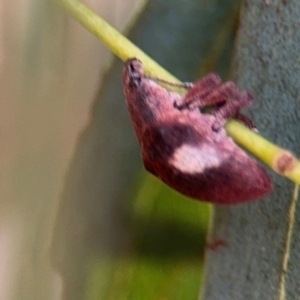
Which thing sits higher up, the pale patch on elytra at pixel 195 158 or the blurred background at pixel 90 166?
the blurred background at pixel 90 166

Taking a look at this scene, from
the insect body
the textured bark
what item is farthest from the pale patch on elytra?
the textured bark

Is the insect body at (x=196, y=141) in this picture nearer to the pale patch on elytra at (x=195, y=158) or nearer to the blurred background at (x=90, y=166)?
the pale patch on elytra at (x=195, y=158)

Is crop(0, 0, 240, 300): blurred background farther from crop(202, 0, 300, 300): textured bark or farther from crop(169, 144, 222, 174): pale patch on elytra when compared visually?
crop(169, 144, 222, 174): pale patch on elytra

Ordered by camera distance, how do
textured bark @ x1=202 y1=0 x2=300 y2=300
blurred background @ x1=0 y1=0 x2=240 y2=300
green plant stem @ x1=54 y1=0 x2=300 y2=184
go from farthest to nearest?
blurred background @ x1=0 y1=0 x2=240 y2=300 < textured bark @ x1=202 y1=0 x2=300 y2=300 < green plant stem @ x1=54 y1=0 x2=300 y2=184

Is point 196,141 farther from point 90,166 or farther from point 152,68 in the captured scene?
point 90,166

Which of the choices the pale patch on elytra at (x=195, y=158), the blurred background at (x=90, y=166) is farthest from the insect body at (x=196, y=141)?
the blurred background at (x=90, y=166)

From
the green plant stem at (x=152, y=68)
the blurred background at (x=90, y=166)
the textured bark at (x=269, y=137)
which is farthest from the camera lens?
the blurred background at (x=90, y=166)

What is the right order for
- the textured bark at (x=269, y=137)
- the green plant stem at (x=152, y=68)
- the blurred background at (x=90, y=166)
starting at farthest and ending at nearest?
the blurred background at (x=90, y=166)
the textured bark at (x=269, y=137)
the green plant stem at (x=152, y=68)

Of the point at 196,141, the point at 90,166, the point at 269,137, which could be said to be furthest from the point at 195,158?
the point at 90,166

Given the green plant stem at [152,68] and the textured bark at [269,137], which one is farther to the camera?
the textured bark at [269,137]
